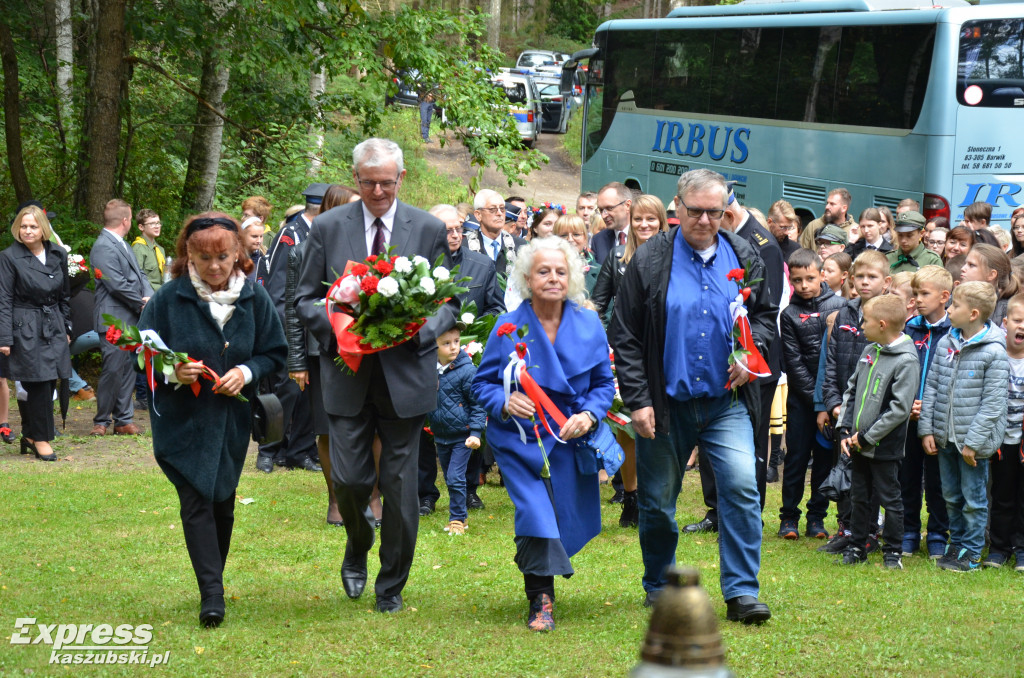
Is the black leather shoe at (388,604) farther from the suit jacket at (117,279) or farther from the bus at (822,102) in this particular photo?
the bus at (822,102)

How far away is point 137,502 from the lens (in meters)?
8.76

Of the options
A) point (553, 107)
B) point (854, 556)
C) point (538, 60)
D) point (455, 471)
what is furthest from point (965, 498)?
point (538, 60)

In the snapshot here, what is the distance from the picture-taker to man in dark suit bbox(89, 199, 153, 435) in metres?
11.3

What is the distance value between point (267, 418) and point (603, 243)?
18.6 ft

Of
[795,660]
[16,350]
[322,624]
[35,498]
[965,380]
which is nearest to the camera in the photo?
[795,660]

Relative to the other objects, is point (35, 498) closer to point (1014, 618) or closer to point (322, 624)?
point (322, 624)

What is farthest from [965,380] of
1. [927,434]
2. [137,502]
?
[137,502]

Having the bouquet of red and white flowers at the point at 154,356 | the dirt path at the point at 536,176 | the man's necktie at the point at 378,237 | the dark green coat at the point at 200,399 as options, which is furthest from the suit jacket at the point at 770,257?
the dirt path at the point at 536,176

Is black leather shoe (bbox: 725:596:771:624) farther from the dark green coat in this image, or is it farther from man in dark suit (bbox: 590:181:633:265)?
man in dark suit (bbox: 590:181:633:265)

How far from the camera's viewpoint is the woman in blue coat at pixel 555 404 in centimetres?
563

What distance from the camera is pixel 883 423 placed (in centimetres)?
707

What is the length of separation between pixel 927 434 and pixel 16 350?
785 cm

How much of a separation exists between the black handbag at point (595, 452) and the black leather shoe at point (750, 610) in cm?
90

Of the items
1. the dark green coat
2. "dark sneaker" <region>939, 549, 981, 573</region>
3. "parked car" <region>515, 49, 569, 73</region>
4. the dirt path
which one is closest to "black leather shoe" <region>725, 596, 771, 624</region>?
"dark sneaker" <region>939, 549, 981, 573</region>
